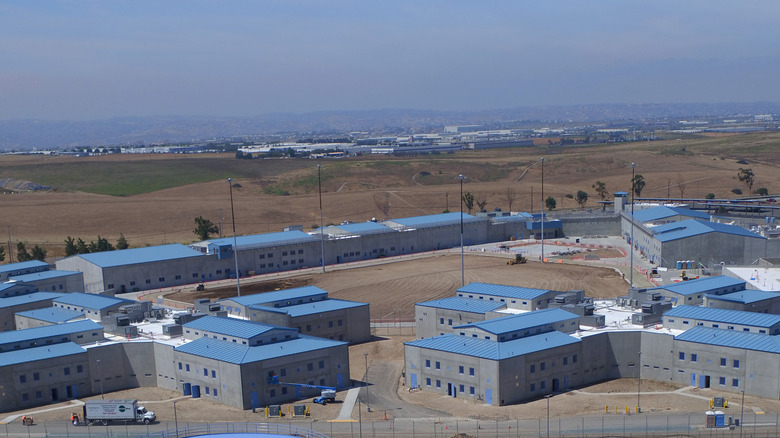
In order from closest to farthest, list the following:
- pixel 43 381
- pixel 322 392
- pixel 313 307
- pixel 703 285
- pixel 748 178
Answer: pixel 322 392
pixel 43 381
pixel 703 285
pixel 313 307
pixel 748 178

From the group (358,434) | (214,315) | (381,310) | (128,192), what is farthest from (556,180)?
(358,434)

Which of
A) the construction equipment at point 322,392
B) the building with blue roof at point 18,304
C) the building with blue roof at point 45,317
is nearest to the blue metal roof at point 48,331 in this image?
the building with blue roof at point 45,317

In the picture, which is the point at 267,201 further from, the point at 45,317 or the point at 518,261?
the point at 45,317

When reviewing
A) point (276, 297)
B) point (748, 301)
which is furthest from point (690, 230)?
point (276, 297)

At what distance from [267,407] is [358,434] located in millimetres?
8208

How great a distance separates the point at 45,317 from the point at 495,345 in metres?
38.0

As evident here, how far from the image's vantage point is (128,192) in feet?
633

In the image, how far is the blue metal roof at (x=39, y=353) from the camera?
54031mm

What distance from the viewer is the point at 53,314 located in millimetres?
66000

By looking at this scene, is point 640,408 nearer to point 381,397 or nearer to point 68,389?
point 381,397

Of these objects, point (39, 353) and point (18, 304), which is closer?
point (39, 353)

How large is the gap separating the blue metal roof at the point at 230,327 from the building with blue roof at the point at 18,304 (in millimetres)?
21566

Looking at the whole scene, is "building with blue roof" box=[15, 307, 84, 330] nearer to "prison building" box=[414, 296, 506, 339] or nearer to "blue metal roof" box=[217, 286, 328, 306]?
"blue metal roof" box=[217, 286, 328, 306]

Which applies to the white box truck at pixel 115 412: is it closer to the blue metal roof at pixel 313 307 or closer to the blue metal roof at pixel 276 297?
the blue metal roof at pixel 313 307
